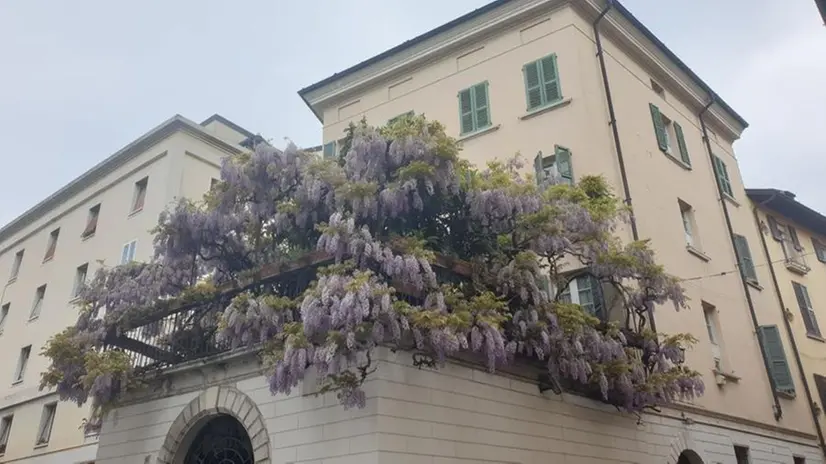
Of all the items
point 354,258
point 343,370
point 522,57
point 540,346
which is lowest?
point 343,370

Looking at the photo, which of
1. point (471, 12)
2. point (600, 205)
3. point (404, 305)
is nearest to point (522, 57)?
point (471, 12)

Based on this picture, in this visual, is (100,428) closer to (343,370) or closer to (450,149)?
(343,370)

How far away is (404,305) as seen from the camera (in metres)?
8.95

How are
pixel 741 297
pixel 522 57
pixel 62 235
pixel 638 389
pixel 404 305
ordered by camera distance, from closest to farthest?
pixel 404 305 → pixel 638 389 → pixel 522 57 → pixel 741 297 → pixel 62 235

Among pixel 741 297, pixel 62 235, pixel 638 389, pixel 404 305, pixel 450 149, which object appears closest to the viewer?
pixel 404 305

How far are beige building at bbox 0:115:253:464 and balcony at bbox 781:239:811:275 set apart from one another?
18.8 meters

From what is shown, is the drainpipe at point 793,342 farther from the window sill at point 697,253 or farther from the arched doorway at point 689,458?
the arched doorway at point 689,458

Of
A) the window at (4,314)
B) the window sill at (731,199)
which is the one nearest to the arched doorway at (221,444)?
the window sill at (731,199)

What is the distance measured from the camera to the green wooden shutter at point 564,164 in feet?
47.0

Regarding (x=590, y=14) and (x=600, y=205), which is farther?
(x=590, y=14)

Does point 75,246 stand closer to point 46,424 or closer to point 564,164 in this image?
point 46,424

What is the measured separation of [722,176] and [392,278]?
14.0 m

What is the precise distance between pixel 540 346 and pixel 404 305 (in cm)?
268

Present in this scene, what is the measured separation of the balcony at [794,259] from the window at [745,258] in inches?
127
